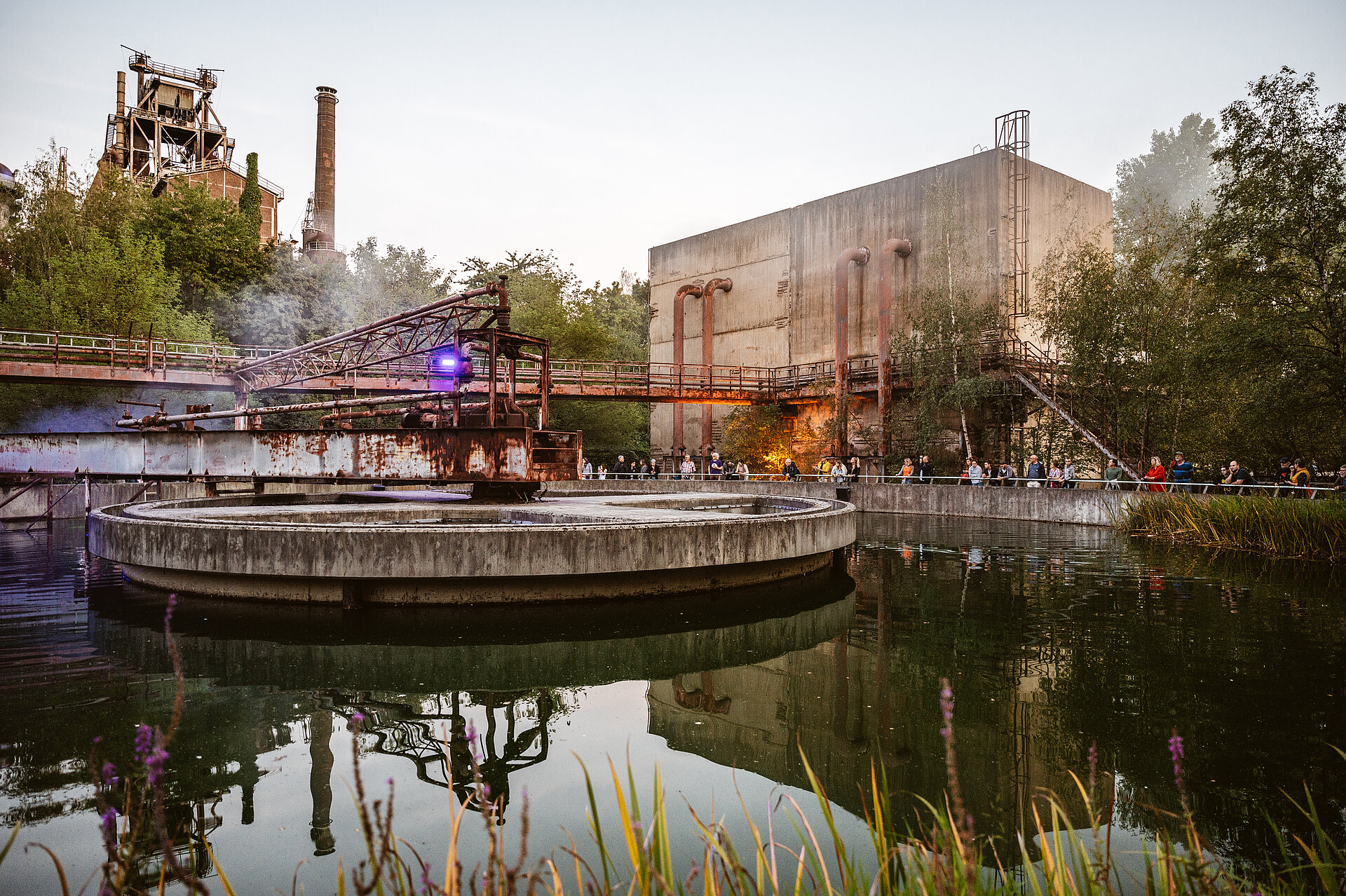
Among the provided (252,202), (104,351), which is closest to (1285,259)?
(104,351)

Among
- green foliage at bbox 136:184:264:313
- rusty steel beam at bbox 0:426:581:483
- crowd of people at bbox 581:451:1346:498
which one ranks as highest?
green foliage at bbox 136:184:264:313

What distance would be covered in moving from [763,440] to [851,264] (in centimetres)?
794

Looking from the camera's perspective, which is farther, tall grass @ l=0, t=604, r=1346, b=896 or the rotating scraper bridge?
the rotating scraper bridge

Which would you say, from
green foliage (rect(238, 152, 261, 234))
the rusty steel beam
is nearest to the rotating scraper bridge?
the rusty steel beam

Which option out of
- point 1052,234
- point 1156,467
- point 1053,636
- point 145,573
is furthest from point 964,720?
point 1052,234

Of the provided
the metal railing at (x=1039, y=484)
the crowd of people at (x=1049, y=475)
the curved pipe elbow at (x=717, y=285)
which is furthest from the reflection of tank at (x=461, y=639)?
the curved pipe elbow at (x=717, y=285)

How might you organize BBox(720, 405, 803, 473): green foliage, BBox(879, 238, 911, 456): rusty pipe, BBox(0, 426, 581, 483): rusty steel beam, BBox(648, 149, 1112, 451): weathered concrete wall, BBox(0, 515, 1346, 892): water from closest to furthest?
BBox(0, 515, 1346, 892): water, BBox(0, 426, 581, 483): rusty steel beam, BBox(648, 149, 1112, 451): weathered concrete wall, BBox(879, 238, 911, 456): rusty pipe, BBox(720, 405, 803, 473): green foliage

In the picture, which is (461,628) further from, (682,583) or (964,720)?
(964,720)

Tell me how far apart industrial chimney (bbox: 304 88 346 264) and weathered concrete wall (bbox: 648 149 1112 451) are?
21.2 m

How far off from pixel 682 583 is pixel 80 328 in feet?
111

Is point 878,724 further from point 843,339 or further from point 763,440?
point 763,440

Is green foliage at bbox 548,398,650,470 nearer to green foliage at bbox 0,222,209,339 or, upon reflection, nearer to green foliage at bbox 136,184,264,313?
green foliage at bbox 0,222,209,339

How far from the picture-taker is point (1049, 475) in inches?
944

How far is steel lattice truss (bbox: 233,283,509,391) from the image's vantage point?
1238 centimetres
